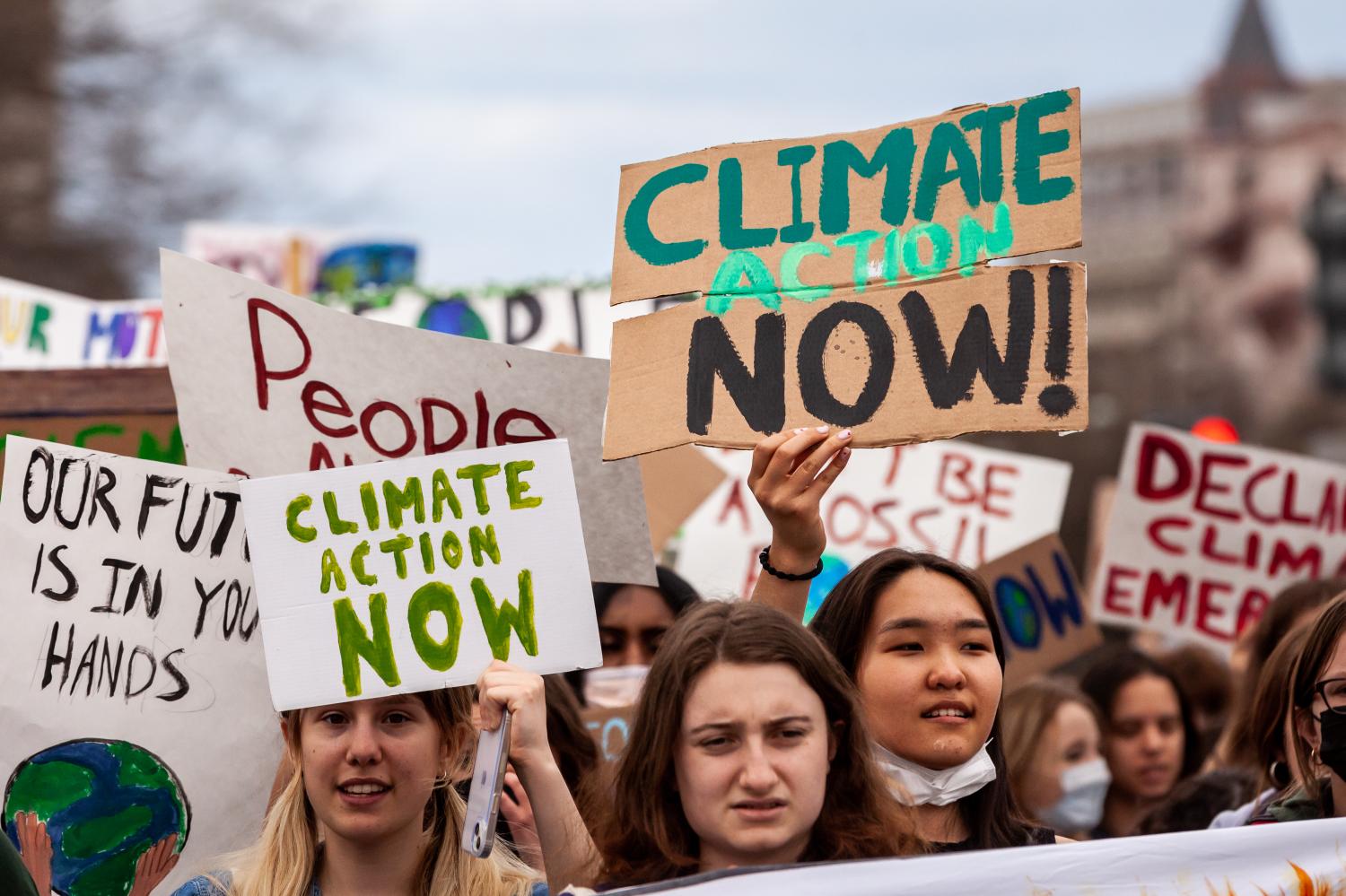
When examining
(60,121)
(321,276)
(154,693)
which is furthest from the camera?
(60,121)

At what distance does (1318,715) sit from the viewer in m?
3.45

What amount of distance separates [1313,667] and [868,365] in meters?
0.94

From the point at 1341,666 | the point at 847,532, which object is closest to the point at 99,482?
the point at 1341,666

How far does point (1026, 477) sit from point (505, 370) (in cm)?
285

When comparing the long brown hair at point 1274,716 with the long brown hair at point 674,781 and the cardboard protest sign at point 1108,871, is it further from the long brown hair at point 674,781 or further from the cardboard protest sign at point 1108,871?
the long brown hair at point 674,781

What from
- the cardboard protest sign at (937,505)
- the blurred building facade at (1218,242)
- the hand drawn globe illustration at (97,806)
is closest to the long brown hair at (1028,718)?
the cardboard protest sign at (937,505)

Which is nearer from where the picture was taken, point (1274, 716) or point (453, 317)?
point (1274, 716)

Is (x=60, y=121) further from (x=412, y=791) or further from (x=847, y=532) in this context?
(x=412, y=791)

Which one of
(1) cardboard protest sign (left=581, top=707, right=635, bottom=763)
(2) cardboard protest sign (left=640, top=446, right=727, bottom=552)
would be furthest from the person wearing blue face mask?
(2) cardboard protest sign (left=640, top=446, right=727, bottom=552)

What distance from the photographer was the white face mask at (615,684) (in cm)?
481

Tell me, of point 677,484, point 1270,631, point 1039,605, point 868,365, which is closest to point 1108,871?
point 868,365

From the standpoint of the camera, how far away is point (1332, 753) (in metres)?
3.28

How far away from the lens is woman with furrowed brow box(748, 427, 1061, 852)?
3.24 meters

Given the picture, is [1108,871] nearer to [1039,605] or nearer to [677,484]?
[677,484]
